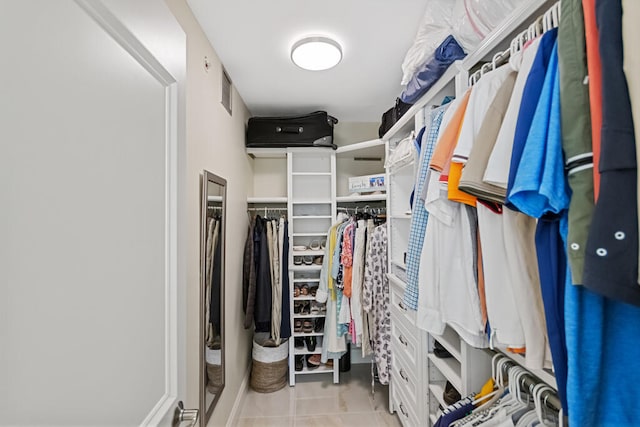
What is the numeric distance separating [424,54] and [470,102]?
2.03 feet

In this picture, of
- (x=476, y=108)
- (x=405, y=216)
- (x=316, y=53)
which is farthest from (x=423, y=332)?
(x=316, y=53)

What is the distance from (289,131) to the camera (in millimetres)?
2557

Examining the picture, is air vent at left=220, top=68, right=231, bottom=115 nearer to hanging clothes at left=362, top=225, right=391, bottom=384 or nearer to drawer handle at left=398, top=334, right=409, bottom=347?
hanging clothes at left=362, top=225, right=391, bottom=384

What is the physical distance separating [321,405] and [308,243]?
4.44ft

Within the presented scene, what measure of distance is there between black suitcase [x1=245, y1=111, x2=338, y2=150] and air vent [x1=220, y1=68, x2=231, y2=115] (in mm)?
485

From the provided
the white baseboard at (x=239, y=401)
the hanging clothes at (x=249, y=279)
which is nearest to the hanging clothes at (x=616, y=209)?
the hanging clothes at (x=249, y=279)

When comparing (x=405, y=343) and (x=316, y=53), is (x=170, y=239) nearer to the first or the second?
(x=316, y=53)

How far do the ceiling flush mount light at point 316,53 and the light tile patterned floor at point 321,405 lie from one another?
2.43 m

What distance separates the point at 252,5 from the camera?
1.37 meters

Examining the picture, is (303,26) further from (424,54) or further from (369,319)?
(369,319)

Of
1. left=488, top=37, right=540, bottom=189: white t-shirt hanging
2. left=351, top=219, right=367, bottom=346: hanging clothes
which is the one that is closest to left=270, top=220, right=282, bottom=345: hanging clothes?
left=351, top=219, right=367, bottom=346: hanging clothes

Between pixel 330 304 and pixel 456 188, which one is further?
pixel 330 304

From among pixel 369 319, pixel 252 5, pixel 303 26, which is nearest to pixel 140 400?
pixel 252 5

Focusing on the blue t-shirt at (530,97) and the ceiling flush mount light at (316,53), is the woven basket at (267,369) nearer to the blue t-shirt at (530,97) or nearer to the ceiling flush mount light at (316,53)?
the ceiling flush mount light at (316,53)
